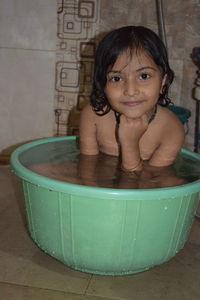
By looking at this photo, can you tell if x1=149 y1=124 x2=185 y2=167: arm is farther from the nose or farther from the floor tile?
the floor tile

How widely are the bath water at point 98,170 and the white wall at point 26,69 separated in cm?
60

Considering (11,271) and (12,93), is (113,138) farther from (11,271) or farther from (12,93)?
(12,93)

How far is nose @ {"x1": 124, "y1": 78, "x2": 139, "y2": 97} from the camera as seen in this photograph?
0.92m

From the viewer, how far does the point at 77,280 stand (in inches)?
35.5

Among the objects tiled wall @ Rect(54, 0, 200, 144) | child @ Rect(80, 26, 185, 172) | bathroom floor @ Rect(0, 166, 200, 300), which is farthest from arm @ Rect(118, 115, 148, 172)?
tiled wall @ Rect(54, 0, 200, 144)

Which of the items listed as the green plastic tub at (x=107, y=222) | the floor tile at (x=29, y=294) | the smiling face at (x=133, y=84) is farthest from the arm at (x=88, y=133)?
the floor tile at (x=29, y=294)

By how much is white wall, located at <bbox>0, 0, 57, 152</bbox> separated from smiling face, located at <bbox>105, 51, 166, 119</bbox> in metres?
0.77

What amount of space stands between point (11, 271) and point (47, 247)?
10 cm

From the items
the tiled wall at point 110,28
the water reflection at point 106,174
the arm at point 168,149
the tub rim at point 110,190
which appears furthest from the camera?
the tiled wall at point 110,28

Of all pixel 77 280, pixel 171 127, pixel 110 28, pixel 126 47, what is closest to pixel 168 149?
pixel 171 127

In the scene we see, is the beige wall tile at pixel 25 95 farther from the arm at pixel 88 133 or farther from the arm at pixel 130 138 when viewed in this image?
the arm at pixel 130 138

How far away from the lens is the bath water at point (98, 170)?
883 millimetres

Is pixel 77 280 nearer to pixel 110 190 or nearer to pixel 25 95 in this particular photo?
pixel 110 190

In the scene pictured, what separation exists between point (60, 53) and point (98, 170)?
2.73 ft
